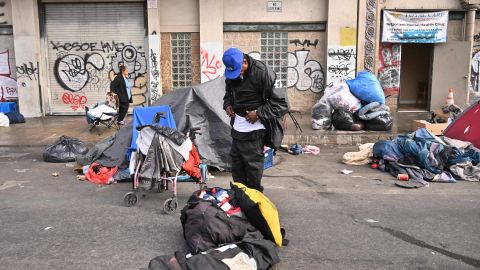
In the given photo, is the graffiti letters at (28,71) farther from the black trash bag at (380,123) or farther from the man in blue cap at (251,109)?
the man in blue cap at (251,109)

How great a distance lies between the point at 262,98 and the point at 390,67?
1114 cm

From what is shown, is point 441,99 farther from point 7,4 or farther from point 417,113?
point 7,4

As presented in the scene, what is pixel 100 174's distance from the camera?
23.8 feet

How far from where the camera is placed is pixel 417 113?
593 inches

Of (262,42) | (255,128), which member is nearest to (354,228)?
(255,128)

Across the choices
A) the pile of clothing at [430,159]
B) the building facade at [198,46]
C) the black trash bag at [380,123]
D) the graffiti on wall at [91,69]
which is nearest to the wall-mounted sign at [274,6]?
the building facade at [198,46]

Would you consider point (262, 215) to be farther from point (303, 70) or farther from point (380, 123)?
point (303, 70)

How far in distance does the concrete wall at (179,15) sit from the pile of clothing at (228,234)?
10.8m

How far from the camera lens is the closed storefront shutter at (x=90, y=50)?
1480 cm

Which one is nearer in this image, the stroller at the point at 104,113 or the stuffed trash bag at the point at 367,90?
the stuffed trash bag at the point at 367,90

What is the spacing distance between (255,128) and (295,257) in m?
1.45

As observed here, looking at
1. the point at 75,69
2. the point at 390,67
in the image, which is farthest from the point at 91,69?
the point at 390,67

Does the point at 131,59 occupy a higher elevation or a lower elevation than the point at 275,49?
lower

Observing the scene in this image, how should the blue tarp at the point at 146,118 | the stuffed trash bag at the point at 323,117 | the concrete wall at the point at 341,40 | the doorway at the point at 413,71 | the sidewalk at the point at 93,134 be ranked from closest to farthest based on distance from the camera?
the blue tarp at the point at 146,118
the sidewalk at the point at 93,134
the stuffed trash bag at the point at 323,117
the concrete wall at the point at 341,40
the doorway at the point at 413,71
